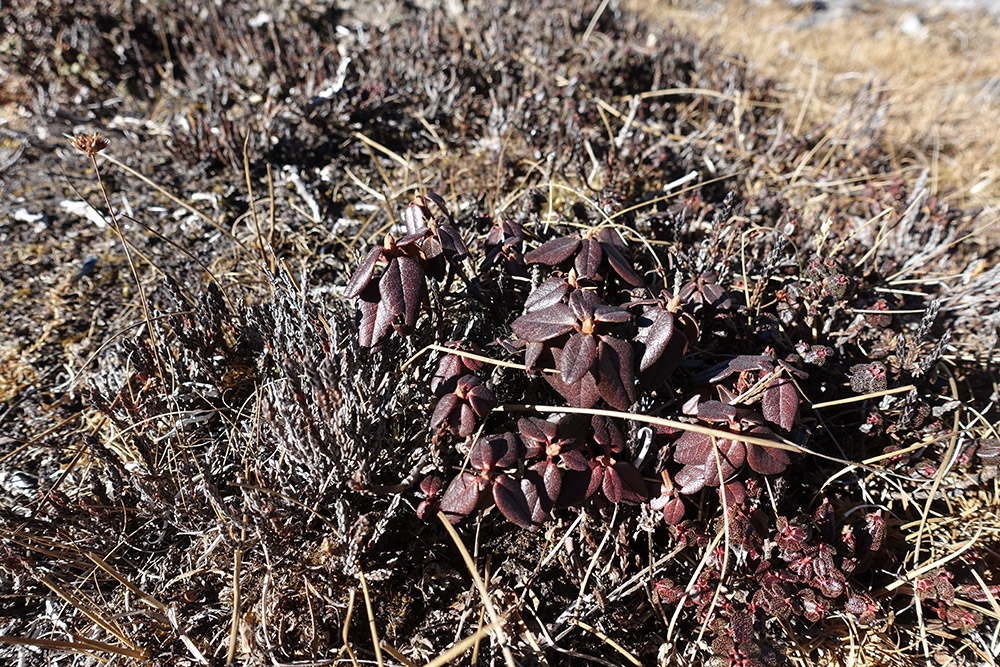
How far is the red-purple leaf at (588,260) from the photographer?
5.94ft

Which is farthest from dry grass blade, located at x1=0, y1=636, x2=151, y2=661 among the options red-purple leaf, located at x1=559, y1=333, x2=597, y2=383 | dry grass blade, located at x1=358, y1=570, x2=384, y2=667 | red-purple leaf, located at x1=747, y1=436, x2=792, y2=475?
red-purple leaf, located at x1=747, y1=436, x2=792, y2=475

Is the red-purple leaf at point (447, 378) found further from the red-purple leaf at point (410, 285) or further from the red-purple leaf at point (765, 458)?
the red-purple leaf at point (765, 458)

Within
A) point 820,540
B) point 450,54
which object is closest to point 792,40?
point 450,54

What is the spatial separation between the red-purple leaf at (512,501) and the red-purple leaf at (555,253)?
658 mm

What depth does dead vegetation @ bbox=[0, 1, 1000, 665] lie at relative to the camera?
1.76 meters

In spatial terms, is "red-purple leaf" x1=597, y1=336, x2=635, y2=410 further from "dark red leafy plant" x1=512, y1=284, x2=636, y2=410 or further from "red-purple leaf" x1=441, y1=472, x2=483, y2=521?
"red-purple leaf" x1=441, y1=472, x2=483, y2=521

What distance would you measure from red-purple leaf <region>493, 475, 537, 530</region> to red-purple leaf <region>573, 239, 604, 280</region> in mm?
640

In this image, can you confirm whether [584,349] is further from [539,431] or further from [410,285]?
[410,285]

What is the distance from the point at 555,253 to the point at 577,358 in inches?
16.5

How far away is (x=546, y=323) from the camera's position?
164cm

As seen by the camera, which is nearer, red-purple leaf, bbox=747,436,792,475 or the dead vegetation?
red-purple leaf, bbox=747,436,792,475

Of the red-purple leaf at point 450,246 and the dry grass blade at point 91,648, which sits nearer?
the dry grass blade at point 91,648

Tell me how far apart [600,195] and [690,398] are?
132 cm

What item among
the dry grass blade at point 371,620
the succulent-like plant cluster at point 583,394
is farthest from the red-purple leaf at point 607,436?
the dry grass blade at point 371,620
